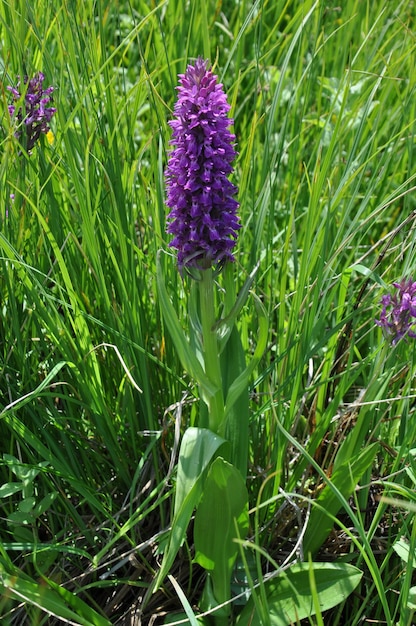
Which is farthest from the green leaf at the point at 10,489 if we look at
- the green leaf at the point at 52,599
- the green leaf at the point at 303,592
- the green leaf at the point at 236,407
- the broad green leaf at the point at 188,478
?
the green leaf at the point at 303,592

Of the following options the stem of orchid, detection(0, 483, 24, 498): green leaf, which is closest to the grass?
detection(0, 483, 24, 498): green leaf

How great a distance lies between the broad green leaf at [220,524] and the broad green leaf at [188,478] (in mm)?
57

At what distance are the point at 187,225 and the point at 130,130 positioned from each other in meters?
0.72

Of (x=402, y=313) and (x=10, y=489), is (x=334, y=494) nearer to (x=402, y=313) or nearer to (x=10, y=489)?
(x=402, y=313)

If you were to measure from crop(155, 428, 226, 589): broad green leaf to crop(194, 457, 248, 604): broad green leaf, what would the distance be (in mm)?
57

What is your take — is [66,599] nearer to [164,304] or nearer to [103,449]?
[103,449]

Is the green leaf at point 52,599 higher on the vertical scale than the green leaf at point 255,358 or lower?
lower

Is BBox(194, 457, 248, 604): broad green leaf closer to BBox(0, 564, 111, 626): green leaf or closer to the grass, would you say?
the grass

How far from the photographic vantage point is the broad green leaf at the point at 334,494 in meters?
1.49

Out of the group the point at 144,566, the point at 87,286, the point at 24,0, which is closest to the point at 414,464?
the point at 144,566

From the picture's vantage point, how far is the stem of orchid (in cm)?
140

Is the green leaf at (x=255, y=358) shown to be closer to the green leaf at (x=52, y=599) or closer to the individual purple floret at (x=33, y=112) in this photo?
the green leaf at (x=52, y=599)

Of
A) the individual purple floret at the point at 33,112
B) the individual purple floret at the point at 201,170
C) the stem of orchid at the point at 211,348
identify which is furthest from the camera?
the individual purple floret at the point at 33,112

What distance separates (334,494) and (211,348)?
0.46m
